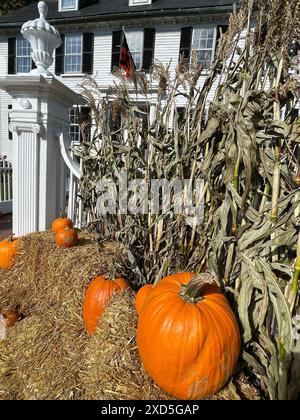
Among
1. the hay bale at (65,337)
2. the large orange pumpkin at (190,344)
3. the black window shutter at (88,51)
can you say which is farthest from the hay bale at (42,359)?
the black window shutter at (88,51)

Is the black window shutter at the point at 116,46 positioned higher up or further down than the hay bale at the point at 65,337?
higher up

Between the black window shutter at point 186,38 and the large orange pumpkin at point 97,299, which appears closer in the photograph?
the large orange pumpkin at point 97,299

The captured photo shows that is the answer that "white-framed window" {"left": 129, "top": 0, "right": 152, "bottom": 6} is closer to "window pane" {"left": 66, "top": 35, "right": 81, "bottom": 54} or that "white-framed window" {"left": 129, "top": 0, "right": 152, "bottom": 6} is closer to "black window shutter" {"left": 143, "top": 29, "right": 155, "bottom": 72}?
"black window shutter" {"left": 143, "top": 29, "right": 155, "bottom": 72}

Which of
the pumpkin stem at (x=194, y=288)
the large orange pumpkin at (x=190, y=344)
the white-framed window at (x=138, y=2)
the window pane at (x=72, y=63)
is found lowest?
the large orange pumpkin at (x=190, y=344)

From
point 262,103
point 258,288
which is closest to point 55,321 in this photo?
point 258,288

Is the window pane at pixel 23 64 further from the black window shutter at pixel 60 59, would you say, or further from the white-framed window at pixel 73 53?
the white-framed window at pixel 73 53

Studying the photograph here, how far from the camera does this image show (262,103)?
1319 mm

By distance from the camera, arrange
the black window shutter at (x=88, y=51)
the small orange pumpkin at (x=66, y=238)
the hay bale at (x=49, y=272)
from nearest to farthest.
Answer: the hay bale at (x=49, y=272) < the small orange pumpkin at (x=66, y=238) < the black window shutter at (x=88, y=51)

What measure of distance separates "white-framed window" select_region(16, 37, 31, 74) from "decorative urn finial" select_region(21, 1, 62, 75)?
1173 cm

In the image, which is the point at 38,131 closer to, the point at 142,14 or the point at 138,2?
the point at 142,14

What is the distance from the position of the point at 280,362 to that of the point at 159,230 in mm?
1073

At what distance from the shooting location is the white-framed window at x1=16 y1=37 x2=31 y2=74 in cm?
1240

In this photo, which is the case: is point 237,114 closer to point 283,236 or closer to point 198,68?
point 283,236

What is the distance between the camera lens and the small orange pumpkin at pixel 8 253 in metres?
2.52
